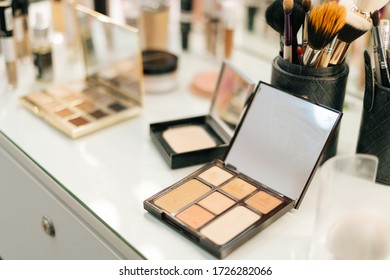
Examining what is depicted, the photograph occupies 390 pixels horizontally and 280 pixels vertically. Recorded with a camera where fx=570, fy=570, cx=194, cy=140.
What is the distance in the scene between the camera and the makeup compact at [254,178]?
75 centimetres

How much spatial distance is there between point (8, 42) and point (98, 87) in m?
0.20

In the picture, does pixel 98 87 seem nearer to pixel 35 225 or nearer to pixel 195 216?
pixel 35 225

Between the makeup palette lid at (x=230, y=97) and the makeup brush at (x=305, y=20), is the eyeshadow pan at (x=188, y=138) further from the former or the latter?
the makeup brush at (x=305, y=20)

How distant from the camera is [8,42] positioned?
1.13 meters

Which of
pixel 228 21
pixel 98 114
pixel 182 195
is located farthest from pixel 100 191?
pixel 228 21

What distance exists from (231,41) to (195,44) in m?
0.14

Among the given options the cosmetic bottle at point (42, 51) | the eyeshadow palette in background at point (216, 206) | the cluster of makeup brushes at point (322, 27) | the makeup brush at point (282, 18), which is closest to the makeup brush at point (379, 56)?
the cluster of makeup brushes at point (322, 27)

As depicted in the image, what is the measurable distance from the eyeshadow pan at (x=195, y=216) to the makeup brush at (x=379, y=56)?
12.4 inches

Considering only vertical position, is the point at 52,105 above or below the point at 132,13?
below

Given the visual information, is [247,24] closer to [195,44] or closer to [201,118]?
[195,44]
